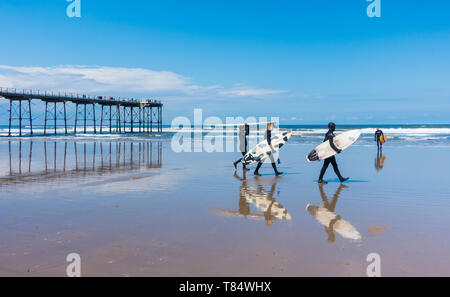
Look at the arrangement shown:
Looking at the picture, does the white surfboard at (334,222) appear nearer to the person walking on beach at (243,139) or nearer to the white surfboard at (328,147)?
the white surfboard at (328,147)

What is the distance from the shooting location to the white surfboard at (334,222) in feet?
16.6


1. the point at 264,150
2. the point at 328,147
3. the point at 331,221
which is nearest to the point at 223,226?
the point at 331,221

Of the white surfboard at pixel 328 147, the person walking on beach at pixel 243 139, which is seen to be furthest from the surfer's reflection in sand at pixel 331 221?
the person walking on beach at pixel 243 139

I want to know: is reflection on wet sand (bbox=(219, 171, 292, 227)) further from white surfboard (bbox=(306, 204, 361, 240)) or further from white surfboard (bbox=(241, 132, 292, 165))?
white surfboard (bbox=(241, 132, 292, 165))

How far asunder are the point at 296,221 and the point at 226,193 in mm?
2823

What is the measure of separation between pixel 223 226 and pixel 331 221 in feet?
6.09

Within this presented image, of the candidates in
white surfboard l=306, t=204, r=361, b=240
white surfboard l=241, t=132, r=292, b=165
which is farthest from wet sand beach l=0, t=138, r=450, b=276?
white surfboard l=241, t=132, r=292, b=165

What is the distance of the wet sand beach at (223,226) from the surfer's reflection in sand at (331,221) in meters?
0.02

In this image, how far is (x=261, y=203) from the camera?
720 centimetres

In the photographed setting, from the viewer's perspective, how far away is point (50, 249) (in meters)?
4.48

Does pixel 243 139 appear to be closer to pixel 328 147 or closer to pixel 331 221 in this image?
pixel 328 147

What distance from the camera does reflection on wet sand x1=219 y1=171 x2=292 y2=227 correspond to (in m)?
6.12

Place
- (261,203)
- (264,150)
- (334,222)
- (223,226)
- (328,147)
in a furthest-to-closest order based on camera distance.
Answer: (264,150)
(328,147)
(261,203)
(334,222)
(223,226)
